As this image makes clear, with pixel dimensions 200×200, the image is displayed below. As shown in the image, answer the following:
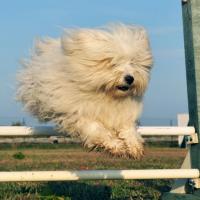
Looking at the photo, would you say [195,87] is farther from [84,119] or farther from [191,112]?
[84,119]

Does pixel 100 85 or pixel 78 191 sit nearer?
pixel 100 85

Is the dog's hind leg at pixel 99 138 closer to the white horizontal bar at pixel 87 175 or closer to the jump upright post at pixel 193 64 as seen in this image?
the white horizontal bar at pixel 87 175

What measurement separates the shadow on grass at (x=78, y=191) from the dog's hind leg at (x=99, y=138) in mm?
1275

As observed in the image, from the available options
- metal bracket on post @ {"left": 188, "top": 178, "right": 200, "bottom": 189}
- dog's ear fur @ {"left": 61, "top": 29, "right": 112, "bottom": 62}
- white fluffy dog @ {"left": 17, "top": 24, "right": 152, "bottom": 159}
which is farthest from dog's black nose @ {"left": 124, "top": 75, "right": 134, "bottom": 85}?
metal bracket on post @ {"left": 188, "top": 178, "right": 200, "bottom": 189}

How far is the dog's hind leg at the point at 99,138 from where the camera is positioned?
466 centimetres

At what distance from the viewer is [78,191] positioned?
6.38 m

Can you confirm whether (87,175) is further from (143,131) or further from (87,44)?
(87,44)

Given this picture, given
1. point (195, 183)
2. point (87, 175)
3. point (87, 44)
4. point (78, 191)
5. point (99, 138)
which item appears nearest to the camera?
point (99, 138)

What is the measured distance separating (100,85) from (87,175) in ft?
2.35

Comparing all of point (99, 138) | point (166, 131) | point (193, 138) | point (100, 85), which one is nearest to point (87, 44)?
point (100, 85)

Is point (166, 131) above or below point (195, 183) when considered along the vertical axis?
above

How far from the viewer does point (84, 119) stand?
4.98 m

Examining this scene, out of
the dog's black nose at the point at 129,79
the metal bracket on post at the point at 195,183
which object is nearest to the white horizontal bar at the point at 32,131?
the dog's black nose at the point at 129,79

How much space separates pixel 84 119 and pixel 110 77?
1.35 feet
